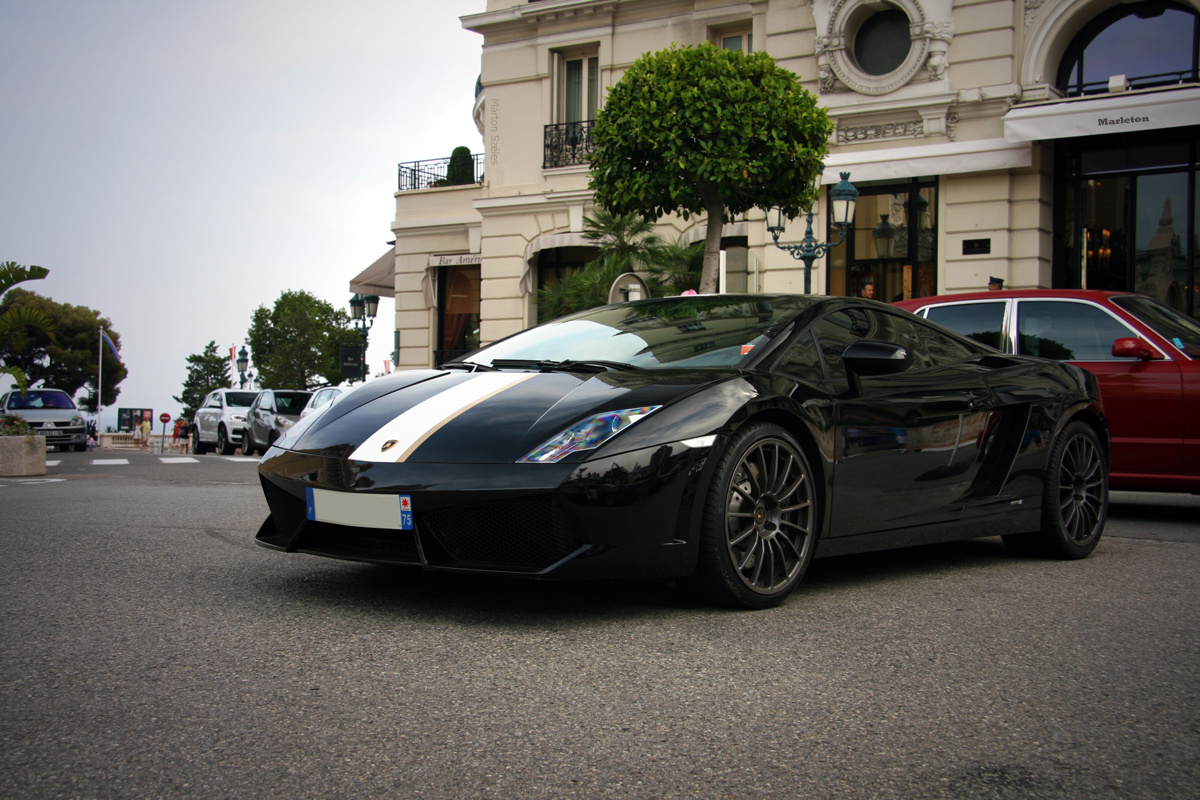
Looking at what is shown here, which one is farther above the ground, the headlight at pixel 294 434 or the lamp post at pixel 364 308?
the lamp post at pixel 364 308

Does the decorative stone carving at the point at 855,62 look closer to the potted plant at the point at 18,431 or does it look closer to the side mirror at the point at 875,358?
the potted plant at the point at 18,431

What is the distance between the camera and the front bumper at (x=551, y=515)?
11.0ft

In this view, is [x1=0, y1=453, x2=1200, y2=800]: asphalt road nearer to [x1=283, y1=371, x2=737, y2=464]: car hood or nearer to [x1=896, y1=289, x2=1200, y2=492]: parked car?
[x1=283, y1=371, x2=737, y2=464]: car hood

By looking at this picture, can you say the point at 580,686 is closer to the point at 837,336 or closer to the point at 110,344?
the point at 837,336

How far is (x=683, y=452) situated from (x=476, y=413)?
29.7 inches

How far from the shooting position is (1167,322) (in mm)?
7180

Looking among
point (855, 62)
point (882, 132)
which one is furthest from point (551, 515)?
point (855, 62)

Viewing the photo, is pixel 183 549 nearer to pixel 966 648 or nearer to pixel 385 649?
pixel 385 649

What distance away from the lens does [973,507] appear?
4.72 m

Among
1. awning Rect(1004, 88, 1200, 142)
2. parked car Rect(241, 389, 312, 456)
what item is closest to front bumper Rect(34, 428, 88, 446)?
parked car Rect(241, 389, 312, 456)

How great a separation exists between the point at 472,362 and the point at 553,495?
4.58 ft

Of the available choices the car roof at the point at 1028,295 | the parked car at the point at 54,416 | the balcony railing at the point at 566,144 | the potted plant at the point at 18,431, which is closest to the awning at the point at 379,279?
the balcony railing at the point at 566,144

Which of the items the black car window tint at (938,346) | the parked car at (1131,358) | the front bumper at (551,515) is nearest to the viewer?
the front bumper at (551,515)

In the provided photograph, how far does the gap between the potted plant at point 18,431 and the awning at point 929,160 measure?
12187 millimetres
